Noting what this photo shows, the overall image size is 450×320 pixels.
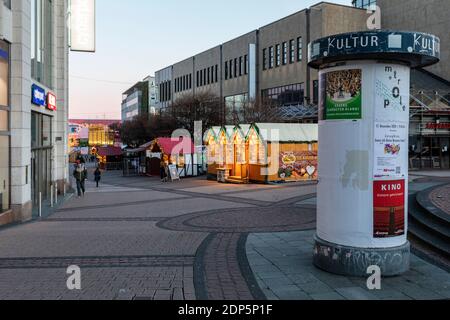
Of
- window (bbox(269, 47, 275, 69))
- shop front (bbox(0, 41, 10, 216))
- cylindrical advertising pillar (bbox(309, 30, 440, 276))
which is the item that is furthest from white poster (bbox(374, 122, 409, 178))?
window (bbox(269, 47, 275, 69))

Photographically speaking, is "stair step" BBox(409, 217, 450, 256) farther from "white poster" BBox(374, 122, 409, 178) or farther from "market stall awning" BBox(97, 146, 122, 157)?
"market stall awning" BBox(97, 146, 122, 157)

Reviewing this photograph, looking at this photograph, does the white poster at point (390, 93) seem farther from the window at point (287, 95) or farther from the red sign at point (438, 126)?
the window at point (287, 95)

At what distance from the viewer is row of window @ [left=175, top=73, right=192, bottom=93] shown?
69.4 m

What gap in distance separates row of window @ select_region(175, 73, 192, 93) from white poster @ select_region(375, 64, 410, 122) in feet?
208

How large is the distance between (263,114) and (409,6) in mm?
17179

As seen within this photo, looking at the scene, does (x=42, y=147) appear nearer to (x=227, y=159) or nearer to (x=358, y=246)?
(x=227, y=159)

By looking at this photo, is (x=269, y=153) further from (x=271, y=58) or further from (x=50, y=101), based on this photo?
(x=271, y=58)

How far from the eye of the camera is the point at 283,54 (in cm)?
4600

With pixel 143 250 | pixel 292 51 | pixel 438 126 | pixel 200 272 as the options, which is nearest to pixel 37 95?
pixel 143 250

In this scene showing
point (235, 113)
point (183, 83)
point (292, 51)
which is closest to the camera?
point (235, 113)

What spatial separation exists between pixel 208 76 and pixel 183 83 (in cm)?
980

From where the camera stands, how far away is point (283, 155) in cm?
2545

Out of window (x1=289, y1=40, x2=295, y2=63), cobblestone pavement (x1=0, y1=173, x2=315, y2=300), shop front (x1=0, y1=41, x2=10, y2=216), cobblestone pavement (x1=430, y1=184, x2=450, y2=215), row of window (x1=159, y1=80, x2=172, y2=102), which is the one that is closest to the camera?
cobblestone pavement (x1=0, y1=173, x2=315, y2=300)

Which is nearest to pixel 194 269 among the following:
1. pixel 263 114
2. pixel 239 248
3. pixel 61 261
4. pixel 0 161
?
pixel 239 248
